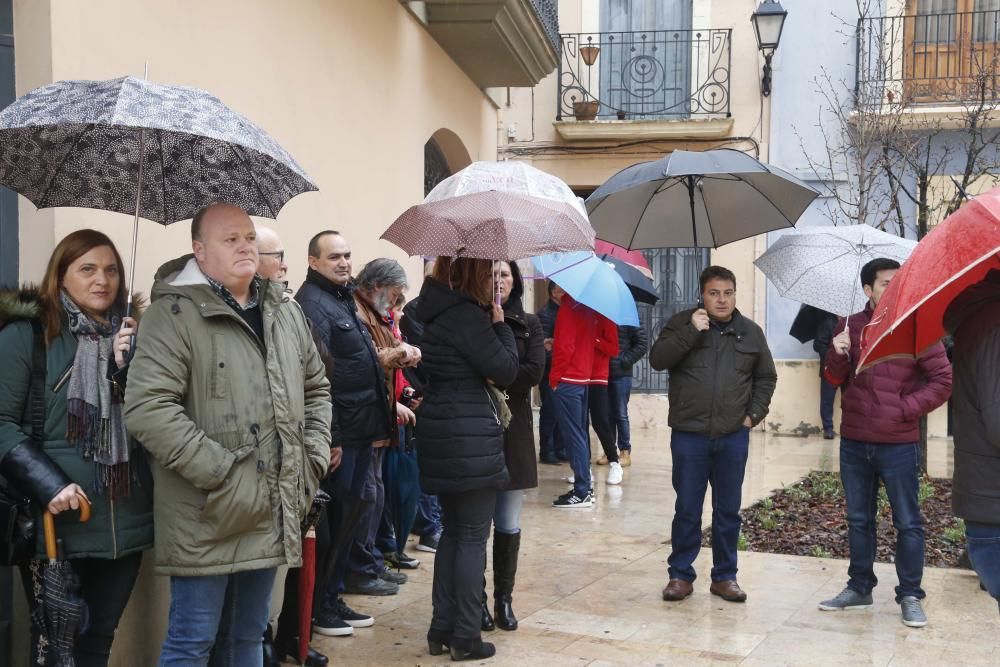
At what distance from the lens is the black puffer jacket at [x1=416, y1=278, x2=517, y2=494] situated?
5.05 m

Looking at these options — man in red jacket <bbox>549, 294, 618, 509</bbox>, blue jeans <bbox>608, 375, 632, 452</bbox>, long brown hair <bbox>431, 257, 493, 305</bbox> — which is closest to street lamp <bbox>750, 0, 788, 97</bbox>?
blue jeans <bbox>608, 375, 632, 452</bbox>

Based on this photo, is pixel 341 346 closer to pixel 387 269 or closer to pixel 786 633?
pixel 387 269

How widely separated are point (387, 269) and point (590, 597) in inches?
86.8

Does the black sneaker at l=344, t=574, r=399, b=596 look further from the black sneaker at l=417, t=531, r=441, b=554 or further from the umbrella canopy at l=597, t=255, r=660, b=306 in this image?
the umbrella canopy at l=597, t=255, r=660, b=306

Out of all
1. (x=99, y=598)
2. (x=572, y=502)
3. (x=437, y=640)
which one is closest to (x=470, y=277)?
(x=437, y=640)

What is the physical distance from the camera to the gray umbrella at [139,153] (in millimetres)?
3635

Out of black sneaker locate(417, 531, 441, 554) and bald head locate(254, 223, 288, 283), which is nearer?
bald head locate(254, 223, 288, 283)

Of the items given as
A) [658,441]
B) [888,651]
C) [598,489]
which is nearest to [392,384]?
[888,651]

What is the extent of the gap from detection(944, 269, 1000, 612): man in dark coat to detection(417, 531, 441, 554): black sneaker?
13.7 ft

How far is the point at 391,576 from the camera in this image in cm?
657

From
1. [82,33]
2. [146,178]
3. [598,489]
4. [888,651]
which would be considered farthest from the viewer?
[598,489]

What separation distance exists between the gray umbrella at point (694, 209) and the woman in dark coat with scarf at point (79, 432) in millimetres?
3156

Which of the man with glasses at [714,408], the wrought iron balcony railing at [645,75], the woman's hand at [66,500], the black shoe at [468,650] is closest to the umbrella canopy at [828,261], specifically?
the man with glasses at [714,408]

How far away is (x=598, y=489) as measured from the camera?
10258 mm
